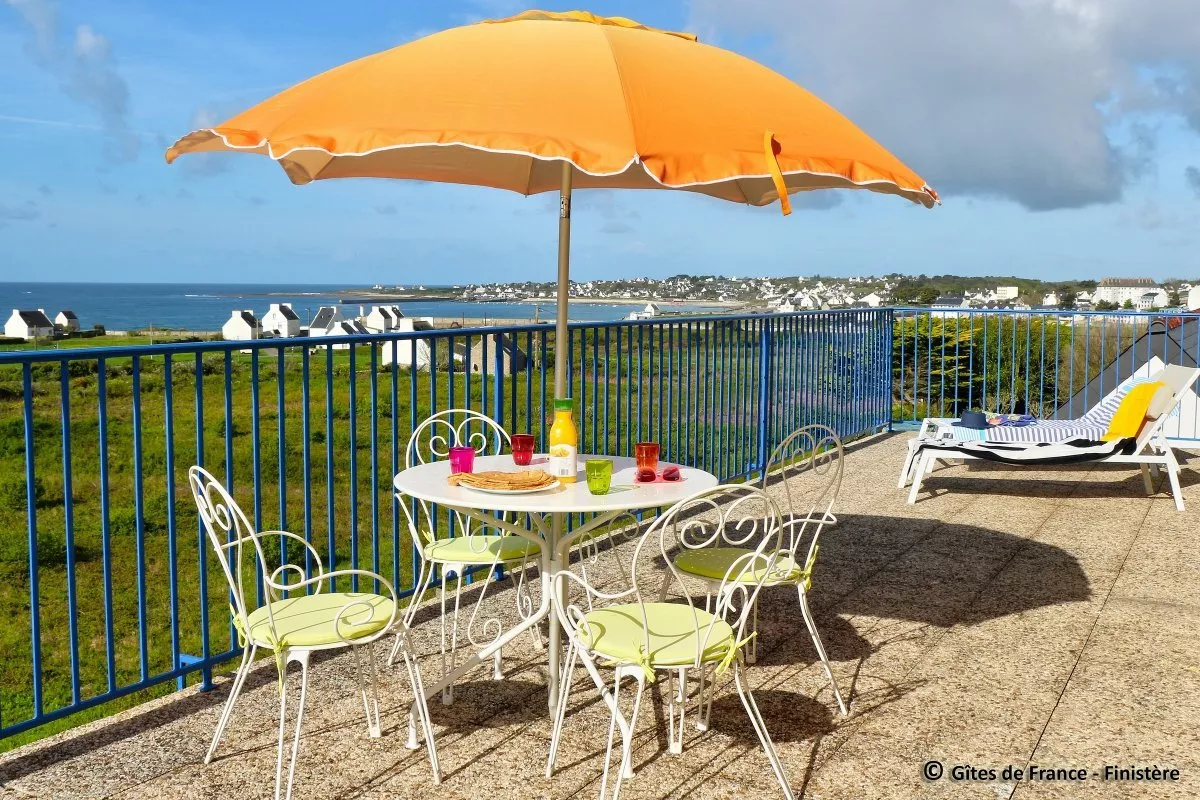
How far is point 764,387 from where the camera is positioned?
782 centimetres


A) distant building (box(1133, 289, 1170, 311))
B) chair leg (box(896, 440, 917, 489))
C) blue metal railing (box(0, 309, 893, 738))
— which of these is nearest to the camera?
blue metal railing (box(0, 309, 893, 738))

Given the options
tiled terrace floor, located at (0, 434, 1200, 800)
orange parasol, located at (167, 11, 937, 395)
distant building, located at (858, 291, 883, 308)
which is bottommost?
tiled terrace floor, located at (0, 434, 1200, 800)

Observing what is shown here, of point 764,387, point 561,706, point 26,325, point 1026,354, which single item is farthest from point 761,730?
point 26,325

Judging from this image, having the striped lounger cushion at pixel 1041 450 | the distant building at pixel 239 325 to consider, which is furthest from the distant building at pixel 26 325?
the striped lounger cushion at pixel 1041 450

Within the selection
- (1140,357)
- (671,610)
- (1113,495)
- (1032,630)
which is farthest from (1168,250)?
(671,610)

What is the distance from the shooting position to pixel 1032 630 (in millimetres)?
4219

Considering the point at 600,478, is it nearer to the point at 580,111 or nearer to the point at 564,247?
the point at 564,247

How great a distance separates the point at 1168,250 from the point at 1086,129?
496 cm

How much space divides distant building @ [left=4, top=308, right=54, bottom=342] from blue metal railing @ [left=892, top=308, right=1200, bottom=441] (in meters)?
72.9

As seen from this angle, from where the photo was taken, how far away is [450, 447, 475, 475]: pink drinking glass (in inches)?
134

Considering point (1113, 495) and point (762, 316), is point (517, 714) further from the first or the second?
point (1113, 495)

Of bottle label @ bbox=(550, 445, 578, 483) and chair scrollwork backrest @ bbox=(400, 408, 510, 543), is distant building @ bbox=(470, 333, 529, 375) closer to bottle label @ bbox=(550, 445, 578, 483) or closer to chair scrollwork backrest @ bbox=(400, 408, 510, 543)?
chair scrollwork backrest @ bbox=(400, 408, 510, 543)

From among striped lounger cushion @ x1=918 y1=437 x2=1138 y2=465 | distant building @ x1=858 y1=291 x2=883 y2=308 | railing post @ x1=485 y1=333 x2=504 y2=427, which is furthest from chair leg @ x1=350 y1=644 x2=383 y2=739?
distant building @ x1=858 y1=291 x2=883 y2=308

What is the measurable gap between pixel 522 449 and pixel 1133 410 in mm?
4698
